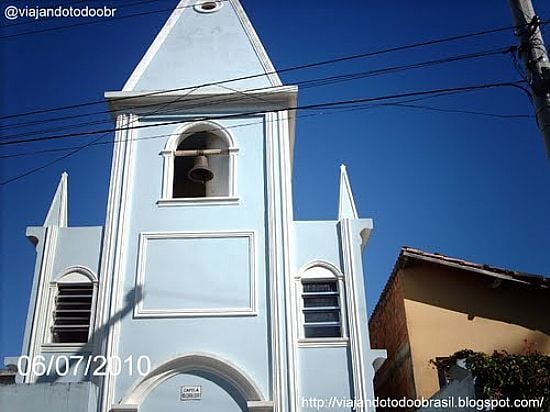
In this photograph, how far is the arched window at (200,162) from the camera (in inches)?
541

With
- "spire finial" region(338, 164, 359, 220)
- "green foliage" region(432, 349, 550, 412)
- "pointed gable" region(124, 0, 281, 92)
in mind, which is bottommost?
"green foliage" region(432, 349, 550, 412)

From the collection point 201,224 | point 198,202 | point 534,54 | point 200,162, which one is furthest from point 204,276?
point 534,54

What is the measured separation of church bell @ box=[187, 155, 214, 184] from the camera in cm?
1376

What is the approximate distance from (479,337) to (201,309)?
244 inches

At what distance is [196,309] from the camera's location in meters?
11.9

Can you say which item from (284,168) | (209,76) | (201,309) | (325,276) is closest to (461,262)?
(325,276)

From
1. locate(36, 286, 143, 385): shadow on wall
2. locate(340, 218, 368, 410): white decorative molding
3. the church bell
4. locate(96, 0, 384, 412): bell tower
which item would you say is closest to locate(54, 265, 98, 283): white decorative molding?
locate(96, 0, 384, 412): bell tower

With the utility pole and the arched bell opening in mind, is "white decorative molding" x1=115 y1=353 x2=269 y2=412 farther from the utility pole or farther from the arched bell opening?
the utility pole

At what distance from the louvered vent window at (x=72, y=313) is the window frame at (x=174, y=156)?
2388 mm

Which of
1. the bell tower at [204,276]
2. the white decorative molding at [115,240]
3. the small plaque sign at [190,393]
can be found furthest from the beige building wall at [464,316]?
the white decorative molding at [115,240]

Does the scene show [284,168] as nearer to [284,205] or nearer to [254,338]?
[284,205]

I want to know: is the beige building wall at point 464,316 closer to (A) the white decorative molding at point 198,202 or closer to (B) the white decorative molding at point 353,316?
(B) the white decorative molding at point 353,316

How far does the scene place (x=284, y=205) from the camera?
13039mm

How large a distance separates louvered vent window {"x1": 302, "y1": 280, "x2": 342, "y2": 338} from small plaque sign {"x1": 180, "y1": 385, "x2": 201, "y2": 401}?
2.25 meters
